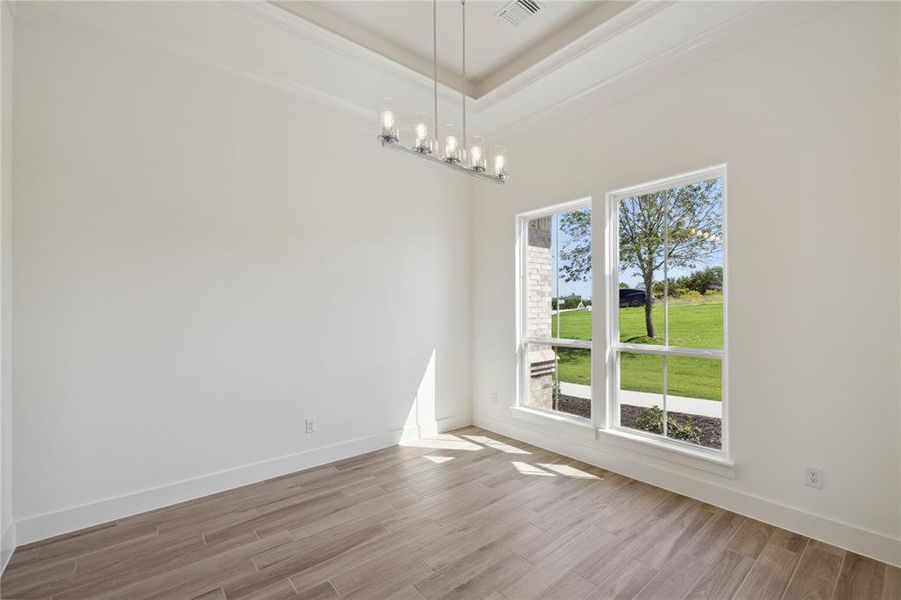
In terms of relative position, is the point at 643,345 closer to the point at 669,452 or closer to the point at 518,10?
the point at 669,452

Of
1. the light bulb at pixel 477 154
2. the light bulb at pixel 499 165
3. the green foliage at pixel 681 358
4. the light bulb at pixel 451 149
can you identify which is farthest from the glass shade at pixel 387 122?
the green foliage at pixel 681 358

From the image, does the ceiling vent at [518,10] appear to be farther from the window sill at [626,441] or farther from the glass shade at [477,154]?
the window sill at [626,441]

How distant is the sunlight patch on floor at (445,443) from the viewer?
4.02 m

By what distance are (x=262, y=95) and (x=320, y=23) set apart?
0.78 metres

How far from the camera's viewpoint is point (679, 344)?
124 inches

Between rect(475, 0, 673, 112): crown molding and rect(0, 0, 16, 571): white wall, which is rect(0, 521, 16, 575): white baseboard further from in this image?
rect(475, 0, 673, 112): crown molding

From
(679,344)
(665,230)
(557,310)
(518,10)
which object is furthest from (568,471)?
(518,10)

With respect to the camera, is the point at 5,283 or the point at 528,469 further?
the point at 528,469

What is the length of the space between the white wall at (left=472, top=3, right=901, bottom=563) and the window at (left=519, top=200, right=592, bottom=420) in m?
0.85

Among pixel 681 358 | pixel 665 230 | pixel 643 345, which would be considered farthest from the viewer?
pixel 643 345

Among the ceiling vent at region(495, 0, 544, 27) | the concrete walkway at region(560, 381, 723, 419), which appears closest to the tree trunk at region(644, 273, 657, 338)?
the concrete walkway at region(560, 381, 723, 419)

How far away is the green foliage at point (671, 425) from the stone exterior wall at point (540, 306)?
94 centimetres

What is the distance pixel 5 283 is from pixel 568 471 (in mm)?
3889

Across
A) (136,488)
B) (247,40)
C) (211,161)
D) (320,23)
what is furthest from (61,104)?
(136,488)
